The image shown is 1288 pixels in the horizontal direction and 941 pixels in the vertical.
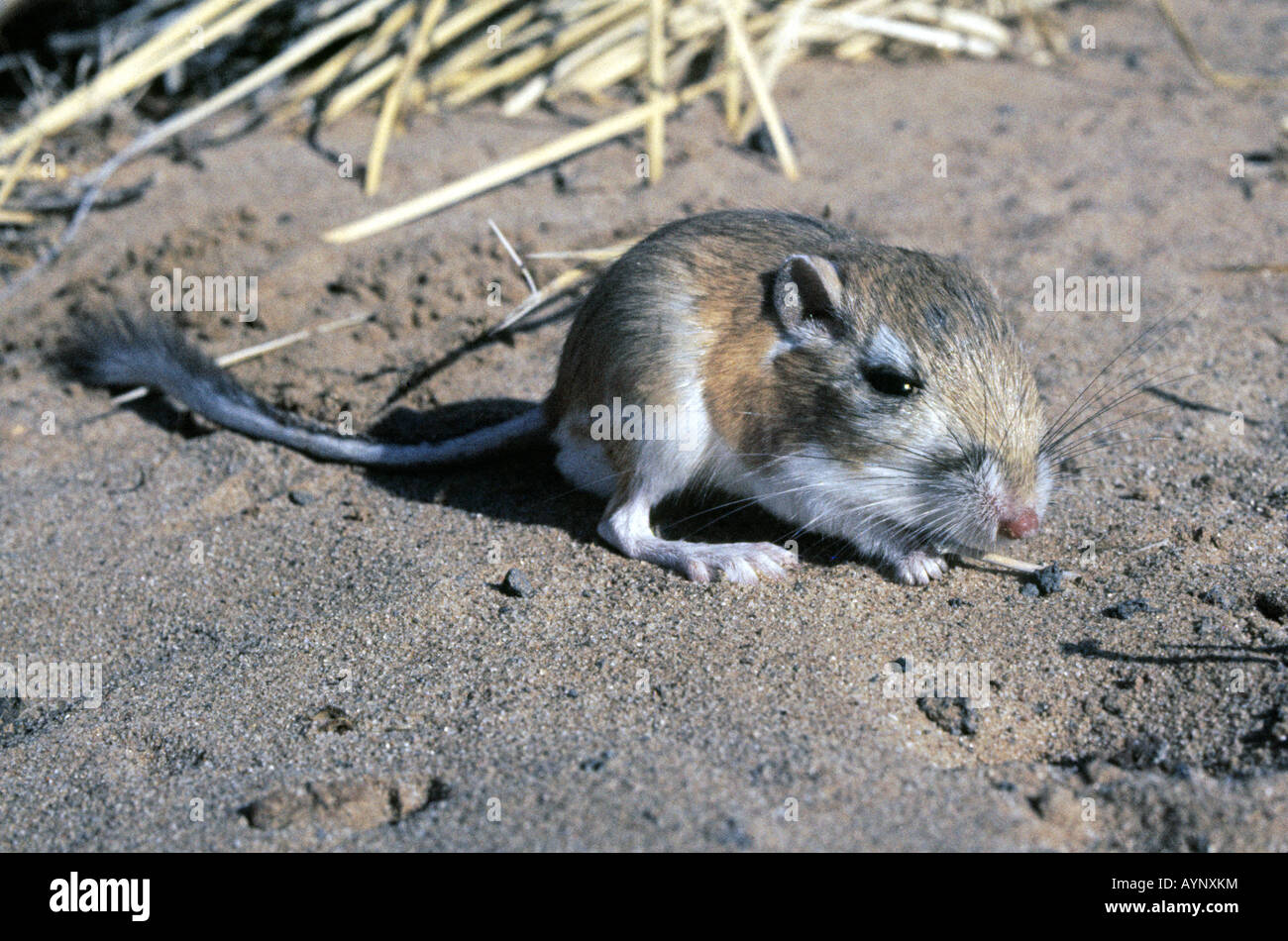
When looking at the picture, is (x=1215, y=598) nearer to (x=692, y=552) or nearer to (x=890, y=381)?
(x=890, y=381)

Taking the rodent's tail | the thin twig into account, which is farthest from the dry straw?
the rodent's tail

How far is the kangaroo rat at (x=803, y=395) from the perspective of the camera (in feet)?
11.9

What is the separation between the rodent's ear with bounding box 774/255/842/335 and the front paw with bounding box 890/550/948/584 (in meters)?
0.76

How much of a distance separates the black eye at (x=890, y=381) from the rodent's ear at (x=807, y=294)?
0.20m

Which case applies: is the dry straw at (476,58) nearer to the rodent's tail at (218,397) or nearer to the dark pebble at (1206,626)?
the rodent's tail at (218,397)

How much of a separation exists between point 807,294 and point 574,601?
122cm

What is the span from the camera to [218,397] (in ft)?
16.2

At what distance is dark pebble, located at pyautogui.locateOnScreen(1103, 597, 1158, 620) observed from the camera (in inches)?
140

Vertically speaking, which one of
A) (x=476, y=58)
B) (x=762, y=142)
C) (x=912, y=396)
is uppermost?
(x=912, y=396)

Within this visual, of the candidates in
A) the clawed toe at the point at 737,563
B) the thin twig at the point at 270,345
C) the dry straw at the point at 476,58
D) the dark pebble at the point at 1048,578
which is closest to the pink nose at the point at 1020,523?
the dark pebble at the point at 1048,578

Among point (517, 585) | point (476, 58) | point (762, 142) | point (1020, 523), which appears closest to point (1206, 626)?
point (1020, 523)

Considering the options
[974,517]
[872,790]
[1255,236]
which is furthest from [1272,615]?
[1255,236]

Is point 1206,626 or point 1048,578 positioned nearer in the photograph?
point 1206,626
